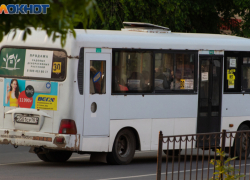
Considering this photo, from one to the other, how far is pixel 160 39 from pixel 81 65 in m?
2.05

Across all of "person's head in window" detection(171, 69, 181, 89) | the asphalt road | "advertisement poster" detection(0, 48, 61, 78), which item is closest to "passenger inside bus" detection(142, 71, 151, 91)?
"person's head in window" detection(171, 69, 181, 89)

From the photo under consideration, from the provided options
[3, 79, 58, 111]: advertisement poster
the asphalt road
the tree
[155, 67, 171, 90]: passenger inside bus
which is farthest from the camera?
the tree

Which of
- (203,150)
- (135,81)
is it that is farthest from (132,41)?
(203,150)

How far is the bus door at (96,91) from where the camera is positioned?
10945mm

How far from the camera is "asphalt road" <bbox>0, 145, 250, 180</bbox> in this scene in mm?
9773

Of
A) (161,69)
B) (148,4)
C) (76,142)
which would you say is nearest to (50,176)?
(76,142)

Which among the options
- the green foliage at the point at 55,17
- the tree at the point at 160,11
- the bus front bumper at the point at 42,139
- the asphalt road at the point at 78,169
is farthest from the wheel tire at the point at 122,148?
the tree at the point at 160,11

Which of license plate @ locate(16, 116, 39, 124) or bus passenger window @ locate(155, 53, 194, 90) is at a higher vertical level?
bus passenger window @ locate(155, 53, 194, 90)

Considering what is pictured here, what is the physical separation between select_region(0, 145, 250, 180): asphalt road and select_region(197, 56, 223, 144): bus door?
1.44m

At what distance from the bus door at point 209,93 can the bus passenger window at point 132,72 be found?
138 centimetres

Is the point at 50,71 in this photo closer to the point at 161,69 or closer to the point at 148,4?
the point at 161,69

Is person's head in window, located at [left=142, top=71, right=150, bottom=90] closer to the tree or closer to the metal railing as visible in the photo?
the metal railing

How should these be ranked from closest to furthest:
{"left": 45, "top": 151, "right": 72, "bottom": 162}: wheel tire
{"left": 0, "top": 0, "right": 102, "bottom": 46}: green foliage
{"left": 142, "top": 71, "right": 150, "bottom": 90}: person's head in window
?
1. {"left": 0, "top": 0, "right": 102, "bottom": 46}: green foliage
2. {"left": 142, "top": 71, "right": 150, "bottom": 90}: person's head in window
3. {"left": 45, "top": 151, "right": 72, "bottom": 162}: wheel tire

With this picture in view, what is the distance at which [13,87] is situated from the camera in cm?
1127
